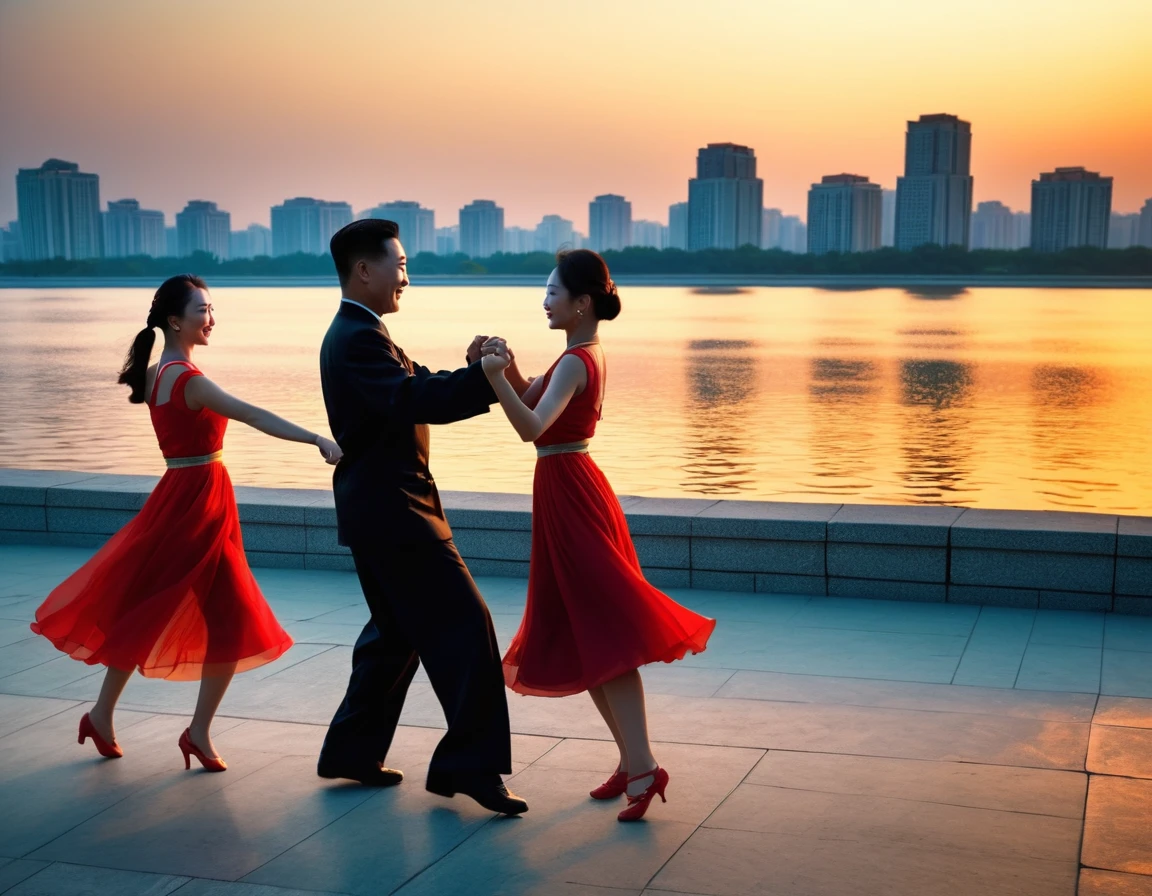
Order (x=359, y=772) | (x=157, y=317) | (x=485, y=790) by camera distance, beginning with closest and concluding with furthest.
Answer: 1. (x=485, y=790)
2. (x=359, y=772)
3. (x=157, y=317)

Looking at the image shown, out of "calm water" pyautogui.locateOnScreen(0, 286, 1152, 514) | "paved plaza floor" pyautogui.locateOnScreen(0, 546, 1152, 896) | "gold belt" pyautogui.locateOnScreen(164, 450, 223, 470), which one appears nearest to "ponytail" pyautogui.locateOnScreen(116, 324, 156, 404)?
"gold belt" pyautogui.locateOnScreen(164, 450, 223, 470)

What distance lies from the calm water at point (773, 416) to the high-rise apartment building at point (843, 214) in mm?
84836

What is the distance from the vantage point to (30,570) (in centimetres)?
738

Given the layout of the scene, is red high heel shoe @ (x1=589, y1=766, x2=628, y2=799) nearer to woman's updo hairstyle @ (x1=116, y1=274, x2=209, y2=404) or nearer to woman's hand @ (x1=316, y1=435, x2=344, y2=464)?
woman's hand @ (x1=316, y1=435, x2=344, y2=464)

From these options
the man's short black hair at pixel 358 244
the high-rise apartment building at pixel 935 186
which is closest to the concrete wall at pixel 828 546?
the man's short black hair at pixel 358 244

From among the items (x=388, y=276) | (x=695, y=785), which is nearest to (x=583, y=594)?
(x=695, y=785)

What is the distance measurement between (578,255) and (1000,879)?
80.0 inches

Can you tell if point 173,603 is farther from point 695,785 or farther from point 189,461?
point 695,785

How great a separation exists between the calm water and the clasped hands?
467 inches

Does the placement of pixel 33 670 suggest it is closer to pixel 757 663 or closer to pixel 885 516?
pixel 757 663

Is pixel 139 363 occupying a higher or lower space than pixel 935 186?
lower

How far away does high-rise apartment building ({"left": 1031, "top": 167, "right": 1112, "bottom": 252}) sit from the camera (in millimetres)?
133375

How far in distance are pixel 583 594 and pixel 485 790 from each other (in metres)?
0.62

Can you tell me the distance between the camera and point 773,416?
2619 centimetres
